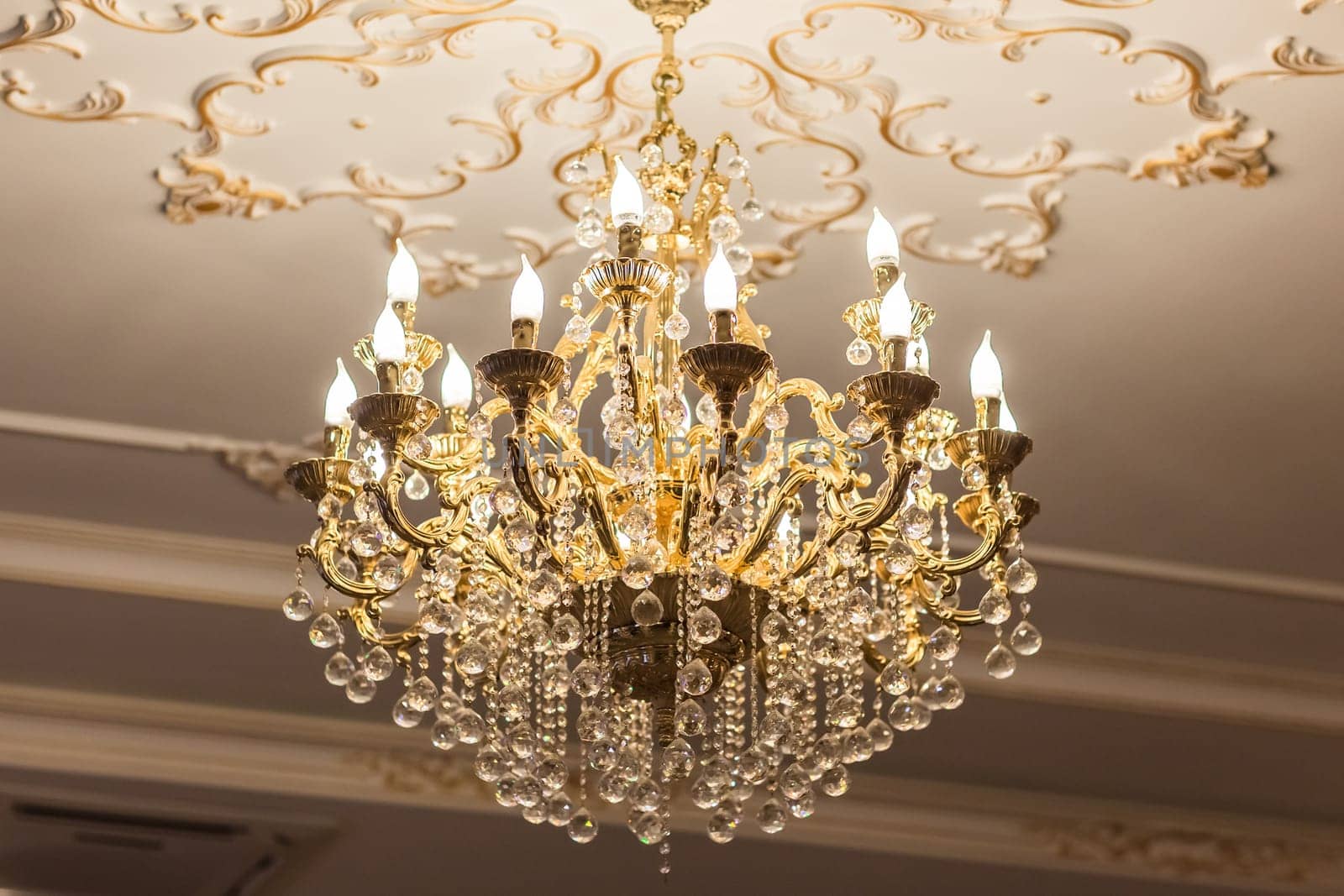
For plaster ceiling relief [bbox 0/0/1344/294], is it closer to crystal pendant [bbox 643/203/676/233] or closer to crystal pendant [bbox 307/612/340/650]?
crystal pendant [bbox 643/203/676/233]

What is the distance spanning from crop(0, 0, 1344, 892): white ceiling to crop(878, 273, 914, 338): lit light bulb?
1.97 feet

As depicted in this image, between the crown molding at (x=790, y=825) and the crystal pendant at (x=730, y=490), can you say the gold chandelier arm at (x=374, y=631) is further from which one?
the crown molding at (x=790, y=825)

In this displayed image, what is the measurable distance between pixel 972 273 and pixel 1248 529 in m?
1.36

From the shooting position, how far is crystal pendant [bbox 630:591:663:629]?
204 cm

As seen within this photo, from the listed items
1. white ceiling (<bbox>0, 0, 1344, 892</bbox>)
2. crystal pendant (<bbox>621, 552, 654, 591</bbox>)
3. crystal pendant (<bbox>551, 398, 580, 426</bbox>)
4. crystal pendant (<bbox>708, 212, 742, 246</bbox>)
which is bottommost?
crystal pendant (<bbox>621, 552, 654, 591</bbox>)

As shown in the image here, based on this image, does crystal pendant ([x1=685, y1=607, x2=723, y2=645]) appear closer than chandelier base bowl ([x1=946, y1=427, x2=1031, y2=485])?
Yes

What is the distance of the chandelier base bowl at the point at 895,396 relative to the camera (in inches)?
77.1

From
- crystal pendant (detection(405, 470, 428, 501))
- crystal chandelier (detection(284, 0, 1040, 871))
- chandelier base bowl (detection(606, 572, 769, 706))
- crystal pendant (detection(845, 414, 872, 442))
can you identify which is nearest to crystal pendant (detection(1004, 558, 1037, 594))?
crystal chandelier (detection(284, 0, 1040, 871))

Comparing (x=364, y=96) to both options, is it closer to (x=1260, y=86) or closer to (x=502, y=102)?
(x=502, y=102)

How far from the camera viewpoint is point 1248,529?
402 centimetres

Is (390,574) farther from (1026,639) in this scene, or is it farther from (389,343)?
(1026,639)

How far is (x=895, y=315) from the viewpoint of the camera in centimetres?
203

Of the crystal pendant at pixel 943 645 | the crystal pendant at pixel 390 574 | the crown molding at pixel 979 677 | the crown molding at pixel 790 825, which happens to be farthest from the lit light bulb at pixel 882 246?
the crown molding at pixel 790 825

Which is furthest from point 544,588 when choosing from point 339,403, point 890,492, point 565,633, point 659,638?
point 339,403
